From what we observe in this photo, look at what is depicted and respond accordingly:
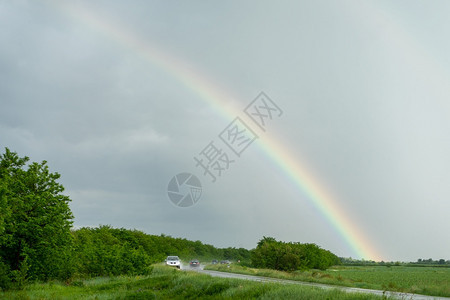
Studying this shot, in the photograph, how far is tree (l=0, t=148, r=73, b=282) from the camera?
91.7 feet

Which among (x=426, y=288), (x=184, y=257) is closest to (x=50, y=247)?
(x=426, y=288)

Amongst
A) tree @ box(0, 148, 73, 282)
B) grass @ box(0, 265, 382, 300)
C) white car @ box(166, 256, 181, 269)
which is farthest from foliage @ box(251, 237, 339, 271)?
tree @ box(0, 148, 73, 282)

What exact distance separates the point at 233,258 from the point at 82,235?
10932cm

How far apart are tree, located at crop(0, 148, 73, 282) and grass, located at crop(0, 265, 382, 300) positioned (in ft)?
5.21

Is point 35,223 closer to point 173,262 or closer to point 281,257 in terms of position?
point 173,262

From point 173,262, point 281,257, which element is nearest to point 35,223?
point 173,262

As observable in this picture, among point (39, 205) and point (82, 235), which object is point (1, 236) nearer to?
point (39, 205)

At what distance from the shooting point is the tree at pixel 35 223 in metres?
28.0

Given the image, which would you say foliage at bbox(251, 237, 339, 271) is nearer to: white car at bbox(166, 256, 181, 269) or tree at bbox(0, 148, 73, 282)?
white car at bbox(166, 256, 181, 269)

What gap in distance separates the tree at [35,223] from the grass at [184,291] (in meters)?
1.59

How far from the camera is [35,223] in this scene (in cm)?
2817

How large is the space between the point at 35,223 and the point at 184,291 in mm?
10735

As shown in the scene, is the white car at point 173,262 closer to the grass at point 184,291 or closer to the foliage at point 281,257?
the foliage at point 281,257

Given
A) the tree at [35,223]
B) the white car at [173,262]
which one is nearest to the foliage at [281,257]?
the white car at [173,262]
